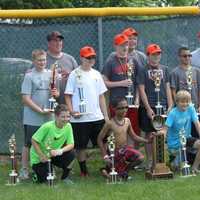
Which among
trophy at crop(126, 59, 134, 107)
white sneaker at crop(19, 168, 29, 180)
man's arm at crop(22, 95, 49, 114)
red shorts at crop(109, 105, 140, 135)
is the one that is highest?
trophy at crop(126, 59, 134, 107)

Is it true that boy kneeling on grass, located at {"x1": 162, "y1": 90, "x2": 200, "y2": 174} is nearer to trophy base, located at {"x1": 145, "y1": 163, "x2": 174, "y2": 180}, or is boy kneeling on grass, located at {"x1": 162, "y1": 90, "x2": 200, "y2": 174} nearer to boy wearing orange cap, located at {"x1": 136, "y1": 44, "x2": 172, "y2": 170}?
boy wearing orange cap, located at {"x1": 136, "y1": 44, "x2": 172, "y2": 170}

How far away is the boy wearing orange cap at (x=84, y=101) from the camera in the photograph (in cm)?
872

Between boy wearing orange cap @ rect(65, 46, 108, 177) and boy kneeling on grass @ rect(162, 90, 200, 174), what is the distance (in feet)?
2.89

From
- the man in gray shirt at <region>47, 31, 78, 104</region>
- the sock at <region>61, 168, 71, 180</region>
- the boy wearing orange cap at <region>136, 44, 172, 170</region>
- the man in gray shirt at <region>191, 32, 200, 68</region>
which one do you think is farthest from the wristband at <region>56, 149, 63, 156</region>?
the man in gray shirt at <region>191, 32, 200, 68</region>

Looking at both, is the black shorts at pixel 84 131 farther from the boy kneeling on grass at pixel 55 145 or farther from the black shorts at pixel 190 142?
the black shorts at pixel 190 142

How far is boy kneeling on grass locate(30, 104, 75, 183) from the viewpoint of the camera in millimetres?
8328

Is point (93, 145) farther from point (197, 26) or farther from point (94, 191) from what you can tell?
point (197, 26)

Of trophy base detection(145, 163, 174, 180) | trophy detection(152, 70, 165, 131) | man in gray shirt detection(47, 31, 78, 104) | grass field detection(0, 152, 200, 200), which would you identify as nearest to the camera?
grass field detection(0, 152, 200, 200)

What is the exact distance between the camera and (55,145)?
8438 millimetres

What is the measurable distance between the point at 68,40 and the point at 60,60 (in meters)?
1.07

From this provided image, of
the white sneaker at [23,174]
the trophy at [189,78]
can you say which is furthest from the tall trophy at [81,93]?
the trophy at [189,78]

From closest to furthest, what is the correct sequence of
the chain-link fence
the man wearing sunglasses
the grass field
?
the grass field → the man wearing sunglasses → the chain-link fence

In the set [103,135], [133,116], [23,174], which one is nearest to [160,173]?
[103,135]

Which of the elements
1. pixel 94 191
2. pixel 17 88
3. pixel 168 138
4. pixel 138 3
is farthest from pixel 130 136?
pixel 138 3
